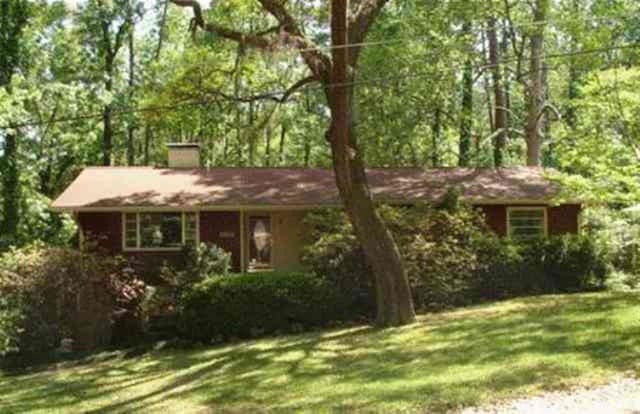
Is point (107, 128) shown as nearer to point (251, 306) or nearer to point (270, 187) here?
point (270, 187)

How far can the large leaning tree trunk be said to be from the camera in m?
14.5

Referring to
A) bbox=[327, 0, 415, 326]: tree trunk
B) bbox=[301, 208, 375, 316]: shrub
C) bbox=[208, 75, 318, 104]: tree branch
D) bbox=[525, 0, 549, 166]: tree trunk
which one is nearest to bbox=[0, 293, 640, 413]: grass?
bbox=[327, 0, 415, 326]: tree trunk

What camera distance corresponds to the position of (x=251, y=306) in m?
15.8

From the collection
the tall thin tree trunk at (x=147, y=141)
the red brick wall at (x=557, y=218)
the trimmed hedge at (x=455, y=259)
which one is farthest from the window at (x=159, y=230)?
the tall thin tree trunk at (x=147, y=141)

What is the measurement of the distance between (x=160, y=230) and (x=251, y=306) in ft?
18.7

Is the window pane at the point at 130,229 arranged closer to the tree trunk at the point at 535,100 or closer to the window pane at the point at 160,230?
the window pane at the point at 160,230

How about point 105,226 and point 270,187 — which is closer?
point 105,226

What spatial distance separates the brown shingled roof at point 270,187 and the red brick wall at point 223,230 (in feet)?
1.82

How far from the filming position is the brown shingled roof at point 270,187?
20188mm

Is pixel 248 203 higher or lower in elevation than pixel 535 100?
lower

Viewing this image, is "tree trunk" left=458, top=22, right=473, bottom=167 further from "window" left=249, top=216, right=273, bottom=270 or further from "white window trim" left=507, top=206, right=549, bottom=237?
"window" left=249, top=216, right=273, bottom=270

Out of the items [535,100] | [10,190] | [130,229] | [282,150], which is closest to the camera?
[130,229]

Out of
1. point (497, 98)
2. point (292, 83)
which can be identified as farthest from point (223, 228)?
point (497, 98)

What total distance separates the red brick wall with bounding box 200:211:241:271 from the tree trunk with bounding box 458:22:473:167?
13.0 m
